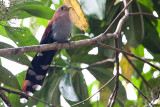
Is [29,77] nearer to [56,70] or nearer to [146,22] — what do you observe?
[56,70]

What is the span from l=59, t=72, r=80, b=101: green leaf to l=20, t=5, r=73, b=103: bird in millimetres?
217

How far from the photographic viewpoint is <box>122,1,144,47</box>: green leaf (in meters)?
3.21

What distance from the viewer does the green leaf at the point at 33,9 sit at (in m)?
2.40

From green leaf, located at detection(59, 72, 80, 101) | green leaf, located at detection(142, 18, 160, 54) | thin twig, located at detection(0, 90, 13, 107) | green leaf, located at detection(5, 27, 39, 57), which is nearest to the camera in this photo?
thin twig, located at detection(0, 90, 13, 107)

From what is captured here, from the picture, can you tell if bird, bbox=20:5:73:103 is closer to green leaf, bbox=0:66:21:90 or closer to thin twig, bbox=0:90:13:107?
green leaf, bbox=0:66:21:90

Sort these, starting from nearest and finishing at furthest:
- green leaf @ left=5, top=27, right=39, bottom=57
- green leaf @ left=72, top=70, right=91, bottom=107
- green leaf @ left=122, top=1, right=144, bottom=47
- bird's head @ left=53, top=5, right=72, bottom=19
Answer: green leaf @ left=5, top=27, right=39, bottom=57, bird's head @ left=53, top=5, right=72, bottom=19, green leaf @ left=72, top=70, right=91, bottom=107, green leaf @ left=122, top=1, right=144, bottom=47

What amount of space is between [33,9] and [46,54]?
42cm

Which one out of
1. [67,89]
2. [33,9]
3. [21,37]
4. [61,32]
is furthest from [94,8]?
[67,89]

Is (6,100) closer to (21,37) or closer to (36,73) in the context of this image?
(36,73)

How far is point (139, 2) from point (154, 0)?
18 centimetres

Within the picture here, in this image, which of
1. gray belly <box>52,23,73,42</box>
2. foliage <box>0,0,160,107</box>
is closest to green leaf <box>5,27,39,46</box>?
foliage <box>0,0,160,107</box>

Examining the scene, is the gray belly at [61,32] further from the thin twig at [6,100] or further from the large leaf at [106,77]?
the thin twig at [6,100]

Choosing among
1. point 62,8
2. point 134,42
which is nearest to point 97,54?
point 134,42

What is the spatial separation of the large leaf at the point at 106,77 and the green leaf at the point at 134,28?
1.59 ft
